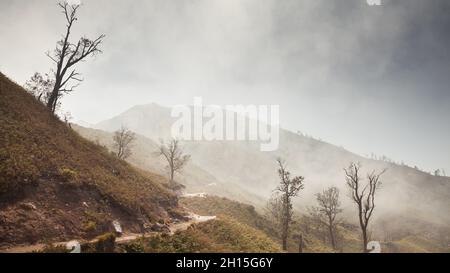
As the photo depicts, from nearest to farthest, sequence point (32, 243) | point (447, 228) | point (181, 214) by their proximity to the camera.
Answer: point (32, 243), point (181, 214), point (447, 228)

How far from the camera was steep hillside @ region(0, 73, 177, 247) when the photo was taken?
16.9 metres

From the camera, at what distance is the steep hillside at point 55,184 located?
55.6ft

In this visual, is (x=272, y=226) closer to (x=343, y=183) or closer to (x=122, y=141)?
(x=122, y=141)

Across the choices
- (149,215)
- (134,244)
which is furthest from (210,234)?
(134,244)

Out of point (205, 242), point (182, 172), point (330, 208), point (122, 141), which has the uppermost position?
point (122, 141)

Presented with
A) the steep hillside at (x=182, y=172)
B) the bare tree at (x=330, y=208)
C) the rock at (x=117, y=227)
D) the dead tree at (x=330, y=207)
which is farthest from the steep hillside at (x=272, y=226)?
the steep hillside at (x=182, y=172)

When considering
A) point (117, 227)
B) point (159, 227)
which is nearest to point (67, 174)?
point (117, 227)

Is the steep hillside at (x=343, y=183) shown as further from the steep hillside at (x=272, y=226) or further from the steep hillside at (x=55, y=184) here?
the steep hillside at (x=55, y=184)

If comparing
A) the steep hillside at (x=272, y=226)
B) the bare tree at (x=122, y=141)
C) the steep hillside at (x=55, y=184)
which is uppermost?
the bare tree at (x=122, y=141)

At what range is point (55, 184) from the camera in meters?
21.0
